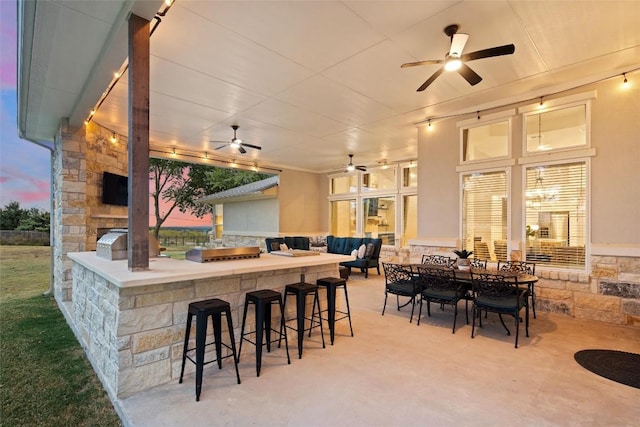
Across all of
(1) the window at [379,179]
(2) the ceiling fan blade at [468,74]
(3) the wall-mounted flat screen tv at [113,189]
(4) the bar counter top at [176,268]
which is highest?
(2) the ceiling fan blade at [468,74]

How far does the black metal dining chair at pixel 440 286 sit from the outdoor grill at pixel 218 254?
2.40 m

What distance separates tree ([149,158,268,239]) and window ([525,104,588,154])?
1167 cm

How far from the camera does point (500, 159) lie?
5.10 m

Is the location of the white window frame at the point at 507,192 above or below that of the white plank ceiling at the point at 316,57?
below

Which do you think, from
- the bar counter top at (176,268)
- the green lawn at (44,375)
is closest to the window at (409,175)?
the bar counter top at (176,268)

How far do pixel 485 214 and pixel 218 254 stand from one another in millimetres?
4483

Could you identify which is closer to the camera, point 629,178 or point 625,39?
point 625,39

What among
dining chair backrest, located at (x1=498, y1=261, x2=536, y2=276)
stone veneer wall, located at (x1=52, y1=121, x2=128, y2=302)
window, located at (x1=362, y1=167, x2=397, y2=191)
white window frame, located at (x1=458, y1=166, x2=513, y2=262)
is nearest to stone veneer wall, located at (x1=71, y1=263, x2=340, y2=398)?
stone veneer wall, located at (x1=52, y1=121, x2=128, y2=302)

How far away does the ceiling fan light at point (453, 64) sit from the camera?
127 inches

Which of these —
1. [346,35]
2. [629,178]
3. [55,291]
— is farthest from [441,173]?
[55,291]

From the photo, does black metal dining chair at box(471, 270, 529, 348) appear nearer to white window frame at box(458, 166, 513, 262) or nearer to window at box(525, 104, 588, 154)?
white window frame at box(458, 166, 513, 262)

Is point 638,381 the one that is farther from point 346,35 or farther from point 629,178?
point 346,35

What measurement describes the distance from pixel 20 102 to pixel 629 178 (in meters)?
8.20

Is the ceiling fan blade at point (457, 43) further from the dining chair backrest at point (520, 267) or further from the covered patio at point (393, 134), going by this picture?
the dining chair backrest at point (520, 267)
